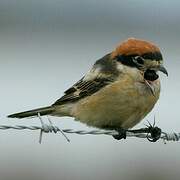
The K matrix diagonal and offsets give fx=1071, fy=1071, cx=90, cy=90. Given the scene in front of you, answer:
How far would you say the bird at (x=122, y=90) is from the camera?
6180mm

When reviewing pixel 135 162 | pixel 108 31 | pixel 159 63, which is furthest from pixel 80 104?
pixel 108 31

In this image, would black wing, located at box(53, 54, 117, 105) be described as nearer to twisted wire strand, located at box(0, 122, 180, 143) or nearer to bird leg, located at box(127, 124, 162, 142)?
twisted wire strand, located at box(0, 122, 180, 143)

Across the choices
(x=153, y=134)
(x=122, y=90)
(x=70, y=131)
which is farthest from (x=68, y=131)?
(x=122, y=90)

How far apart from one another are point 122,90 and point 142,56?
23 centimetres

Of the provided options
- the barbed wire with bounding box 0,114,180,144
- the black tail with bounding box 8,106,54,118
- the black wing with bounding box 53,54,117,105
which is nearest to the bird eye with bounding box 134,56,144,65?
the black wing with bounding box 53,54,117,105

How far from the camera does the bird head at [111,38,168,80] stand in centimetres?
611

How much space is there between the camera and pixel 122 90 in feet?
20.4

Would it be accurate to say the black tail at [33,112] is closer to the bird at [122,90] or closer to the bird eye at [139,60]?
the bird at [122,90]

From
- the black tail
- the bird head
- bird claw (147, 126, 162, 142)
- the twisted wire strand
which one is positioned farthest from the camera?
the black tail

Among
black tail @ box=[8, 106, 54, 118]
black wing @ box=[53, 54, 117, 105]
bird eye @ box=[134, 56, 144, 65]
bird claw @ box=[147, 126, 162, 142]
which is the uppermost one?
bird eye @ box=[134, 56, 144, 65]

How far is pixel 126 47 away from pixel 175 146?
4665 millimetres

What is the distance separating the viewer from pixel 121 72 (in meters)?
6.32

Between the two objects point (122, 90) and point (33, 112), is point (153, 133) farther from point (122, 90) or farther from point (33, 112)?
point (33, 112)

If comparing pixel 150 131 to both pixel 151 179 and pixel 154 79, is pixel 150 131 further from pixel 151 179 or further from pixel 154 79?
pixel 151 179
